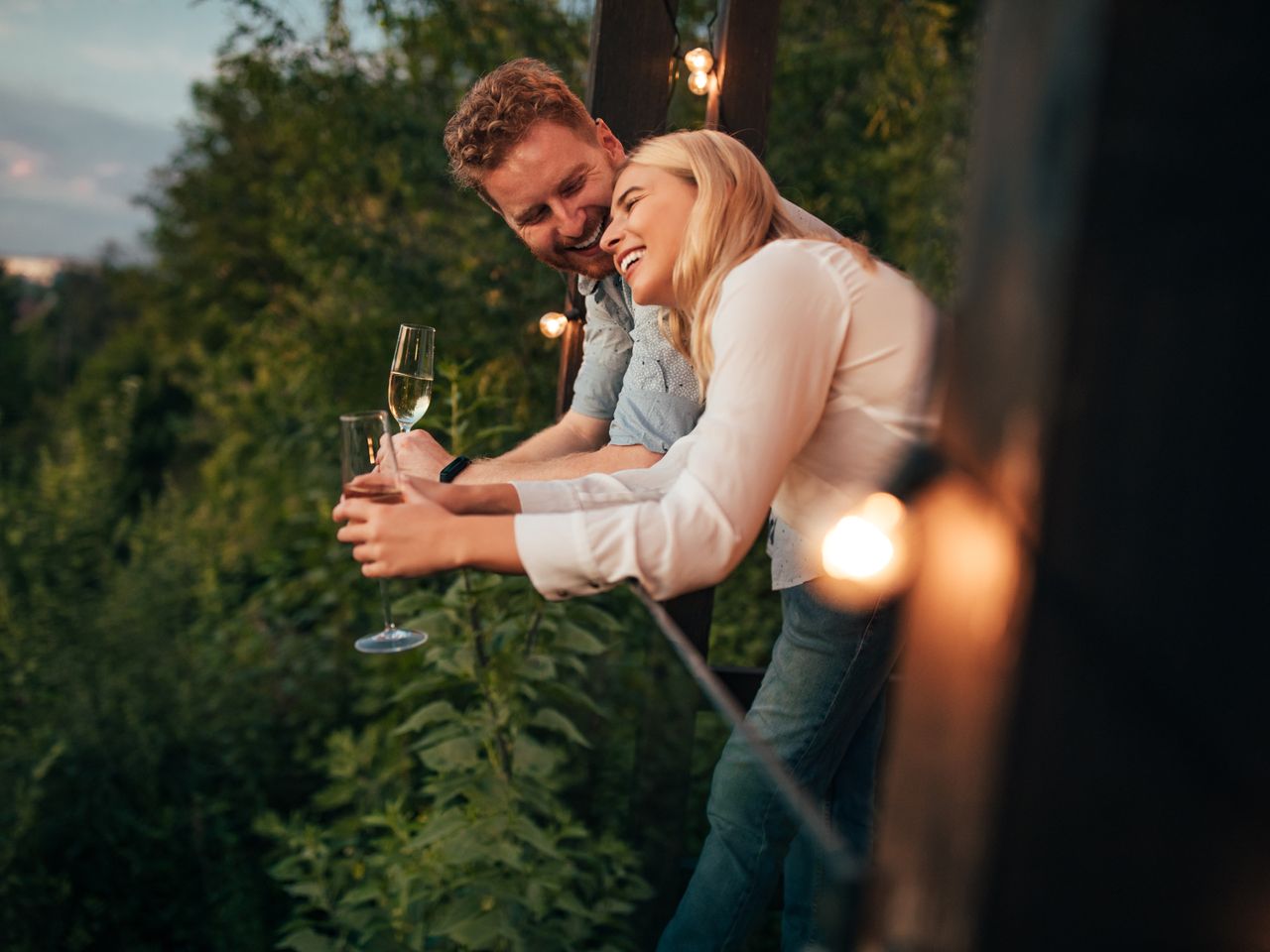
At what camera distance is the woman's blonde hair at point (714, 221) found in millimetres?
1431

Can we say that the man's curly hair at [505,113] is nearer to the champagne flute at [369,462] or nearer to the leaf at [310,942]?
the champagne flute at [369,462]

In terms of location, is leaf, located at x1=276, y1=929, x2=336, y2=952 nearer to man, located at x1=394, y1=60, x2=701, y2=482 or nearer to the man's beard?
man, located at x1=394, y1=60, x2=701, y2=482

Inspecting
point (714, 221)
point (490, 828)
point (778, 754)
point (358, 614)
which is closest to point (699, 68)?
point (714, 221)

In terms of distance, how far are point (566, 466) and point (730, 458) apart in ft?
3.01

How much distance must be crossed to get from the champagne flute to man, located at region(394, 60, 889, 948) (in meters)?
0.25

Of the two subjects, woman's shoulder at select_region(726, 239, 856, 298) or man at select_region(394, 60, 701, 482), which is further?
man at select_region(394, 60, 701, 482)

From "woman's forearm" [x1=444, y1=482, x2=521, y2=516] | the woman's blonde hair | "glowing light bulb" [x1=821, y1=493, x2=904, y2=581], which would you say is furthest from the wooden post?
"woman's forearm" [x1=444, y1=482, x2=521, y2=516]

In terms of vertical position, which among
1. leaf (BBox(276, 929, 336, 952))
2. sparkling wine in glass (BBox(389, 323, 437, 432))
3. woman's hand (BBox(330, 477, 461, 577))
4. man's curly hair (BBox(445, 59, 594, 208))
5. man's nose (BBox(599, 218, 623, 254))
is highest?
man's curly hair (BBox(445, 59, 594, 208))

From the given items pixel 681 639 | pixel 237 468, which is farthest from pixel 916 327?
pixel 237 468

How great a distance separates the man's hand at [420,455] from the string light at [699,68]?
113cm

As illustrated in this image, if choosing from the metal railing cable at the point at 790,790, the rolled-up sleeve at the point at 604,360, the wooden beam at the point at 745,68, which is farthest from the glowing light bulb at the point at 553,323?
the metal railing cable at the point at 790,790

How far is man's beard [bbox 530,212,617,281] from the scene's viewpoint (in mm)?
2242

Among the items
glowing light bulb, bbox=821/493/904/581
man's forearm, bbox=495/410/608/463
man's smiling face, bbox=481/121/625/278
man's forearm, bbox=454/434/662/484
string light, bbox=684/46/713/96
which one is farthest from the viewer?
string light, bbox=684/46/713/96

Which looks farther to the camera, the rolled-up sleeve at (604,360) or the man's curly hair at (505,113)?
the rolled-up sleeve at (604,360)
